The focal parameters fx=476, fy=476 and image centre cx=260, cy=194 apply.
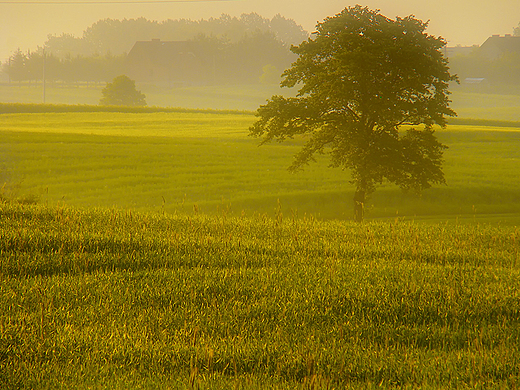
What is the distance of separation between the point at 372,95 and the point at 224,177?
12.0 meters

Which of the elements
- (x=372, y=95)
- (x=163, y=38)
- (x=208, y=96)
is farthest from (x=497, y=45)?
(x=372, y=95)

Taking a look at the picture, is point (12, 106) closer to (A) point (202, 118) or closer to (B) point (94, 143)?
(A) point (202, 118)

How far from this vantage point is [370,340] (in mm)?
5168

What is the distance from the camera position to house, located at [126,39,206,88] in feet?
450

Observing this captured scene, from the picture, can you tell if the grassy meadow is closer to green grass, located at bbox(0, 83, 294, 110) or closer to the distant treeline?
the distant treeline

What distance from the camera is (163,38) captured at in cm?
17188

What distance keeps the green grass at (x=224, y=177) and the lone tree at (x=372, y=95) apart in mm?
3008

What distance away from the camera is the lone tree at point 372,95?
67.6 ft

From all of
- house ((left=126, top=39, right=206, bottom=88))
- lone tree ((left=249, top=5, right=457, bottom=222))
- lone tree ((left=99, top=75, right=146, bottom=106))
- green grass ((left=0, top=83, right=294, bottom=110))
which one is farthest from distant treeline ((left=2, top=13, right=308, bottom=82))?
lone tree ((left=249, top=5, right=457, bottom=222))

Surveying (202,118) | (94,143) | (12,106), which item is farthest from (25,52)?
(94,143)

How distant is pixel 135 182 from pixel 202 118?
35.5 m

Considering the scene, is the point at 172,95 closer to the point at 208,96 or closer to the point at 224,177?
the point at 208,96

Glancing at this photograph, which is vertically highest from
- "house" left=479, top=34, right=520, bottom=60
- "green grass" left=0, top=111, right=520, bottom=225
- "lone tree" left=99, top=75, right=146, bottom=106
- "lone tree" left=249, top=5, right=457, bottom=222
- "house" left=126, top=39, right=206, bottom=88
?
"house" left=479, top=34, right=520, bottom=60

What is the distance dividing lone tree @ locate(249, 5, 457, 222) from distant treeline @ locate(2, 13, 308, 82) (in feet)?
292
